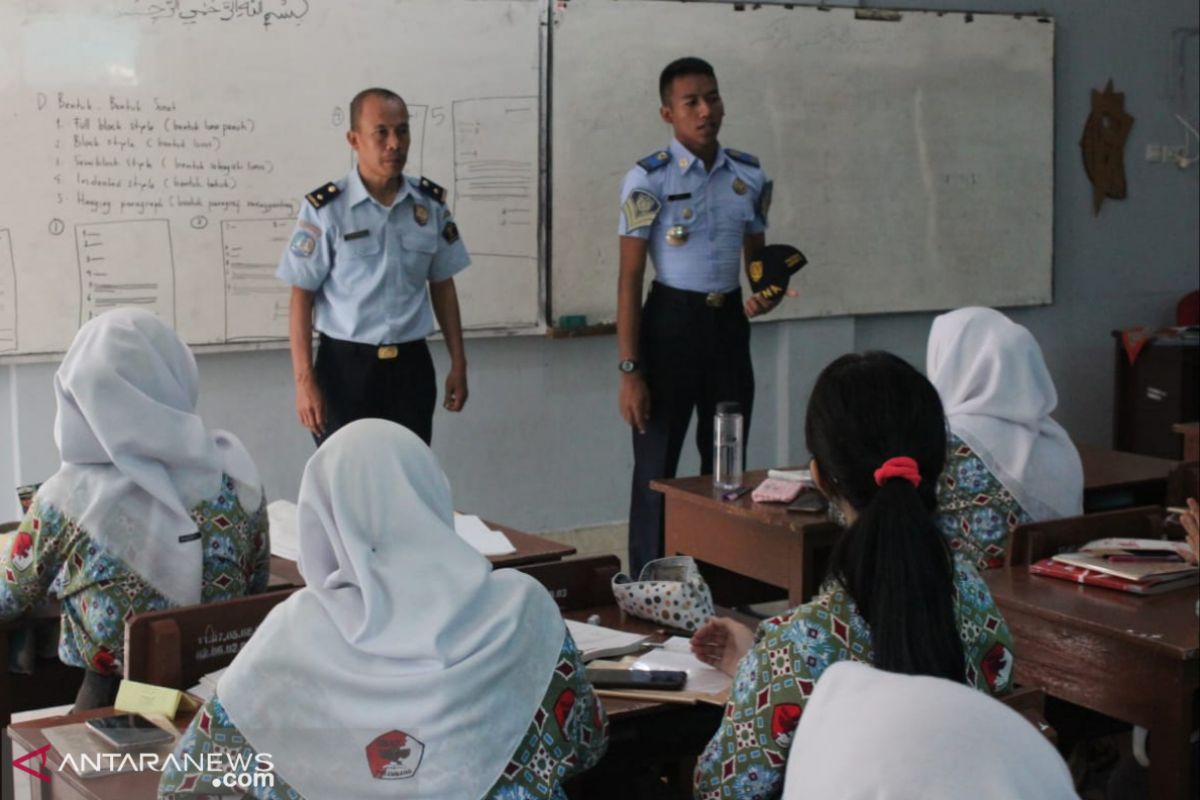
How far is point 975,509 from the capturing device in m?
3.24

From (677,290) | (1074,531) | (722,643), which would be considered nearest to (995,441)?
(1074,531)

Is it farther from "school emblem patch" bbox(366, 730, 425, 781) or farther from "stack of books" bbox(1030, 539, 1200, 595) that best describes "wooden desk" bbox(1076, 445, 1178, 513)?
"school emblem patch" bbox(366, 730, 425, 781)

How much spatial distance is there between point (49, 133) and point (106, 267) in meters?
0.44

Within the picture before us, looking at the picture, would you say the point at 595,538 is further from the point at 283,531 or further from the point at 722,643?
the point at 722,643

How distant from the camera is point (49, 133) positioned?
4516mm

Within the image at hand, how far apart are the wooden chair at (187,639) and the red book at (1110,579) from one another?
1.49 m

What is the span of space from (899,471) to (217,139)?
346cm

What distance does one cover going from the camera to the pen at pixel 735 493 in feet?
12.0

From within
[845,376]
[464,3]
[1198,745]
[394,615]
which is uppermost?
[464,3]

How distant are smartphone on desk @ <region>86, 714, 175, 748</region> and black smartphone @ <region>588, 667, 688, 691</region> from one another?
24.2 inches

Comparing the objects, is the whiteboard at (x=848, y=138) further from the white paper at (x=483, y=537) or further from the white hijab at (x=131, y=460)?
the white hijab at (x=131, y=460)

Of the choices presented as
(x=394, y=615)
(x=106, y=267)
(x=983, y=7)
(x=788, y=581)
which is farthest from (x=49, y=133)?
(x=983, y=7)

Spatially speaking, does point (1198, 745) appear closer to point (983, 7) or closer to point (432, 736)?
point (432, 736)

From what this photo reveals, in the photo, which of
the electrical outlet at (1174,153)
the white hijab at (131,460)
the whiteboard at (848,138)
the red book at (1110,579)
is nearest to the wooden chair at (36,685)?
the white hijab at (131,460)
